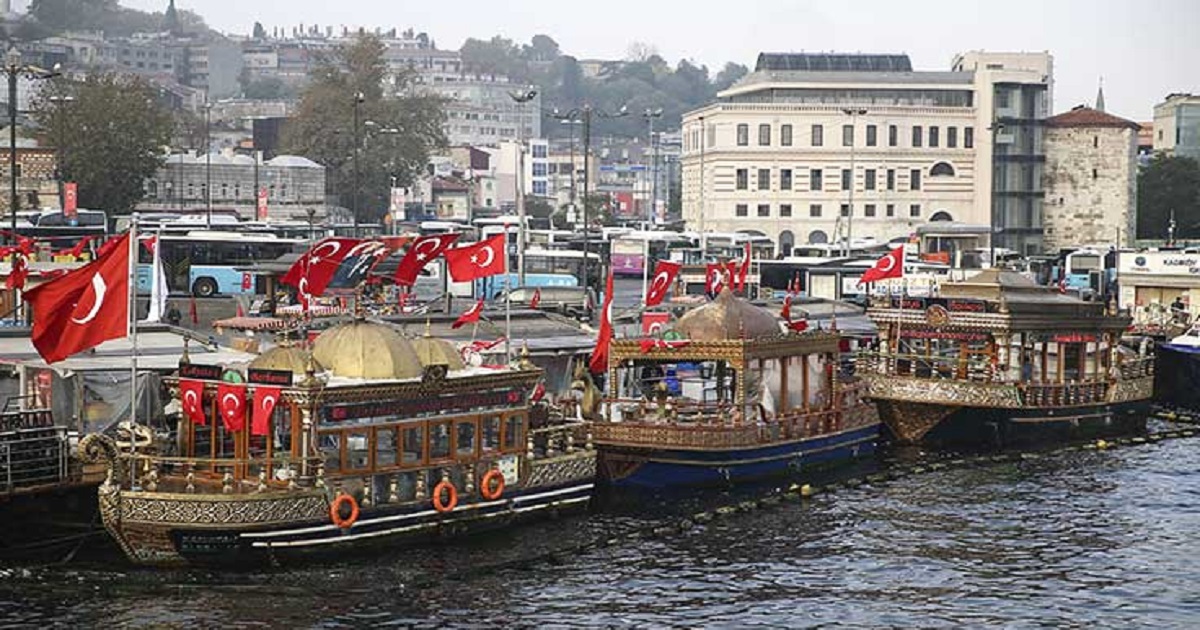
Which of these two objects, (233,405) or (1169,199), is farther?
(1169,199)

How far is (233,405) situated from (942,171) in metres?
72.4

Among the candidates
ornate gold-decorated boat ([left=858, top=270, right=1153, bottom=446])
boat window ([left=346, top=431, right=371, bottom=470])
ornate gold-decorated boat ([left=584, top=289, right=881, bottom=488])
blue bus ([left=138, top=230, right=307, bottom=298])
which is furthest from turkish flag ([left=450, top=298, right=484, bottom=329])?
blue bus ([left=138, top=230, right=307, bottom=298])

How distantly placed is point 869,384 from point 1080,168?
59696 mm

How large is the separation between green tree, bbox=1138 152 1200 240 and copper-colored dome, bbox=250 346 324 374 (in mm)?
80338

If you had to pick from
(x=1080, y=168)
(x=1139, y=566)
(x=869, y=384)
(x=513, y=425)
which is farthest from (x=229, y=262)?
(x=1080, y=168)

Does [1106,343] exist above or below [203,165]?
below

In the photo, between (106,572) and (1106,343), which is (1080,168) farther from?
(106,572)

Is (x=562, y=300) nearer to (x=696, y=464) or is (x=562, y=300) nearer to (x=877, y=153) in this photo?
(x=696, y=464)

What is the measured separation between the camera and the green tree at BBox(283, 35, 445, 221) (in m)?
102

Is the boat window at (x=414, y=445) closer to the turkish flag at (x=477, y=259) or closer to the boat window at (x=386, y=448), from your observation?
the boat window at (x=386, y=448)

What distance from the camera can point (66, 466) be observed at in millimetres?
24984

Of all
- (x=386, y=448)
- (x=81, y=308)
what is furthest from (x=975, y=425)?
(x=81, y=308)

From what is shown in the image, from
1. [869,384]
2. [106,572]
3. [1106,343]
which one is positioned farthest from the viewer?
[1106,343]

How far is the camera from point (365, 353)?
2459 centimetres
